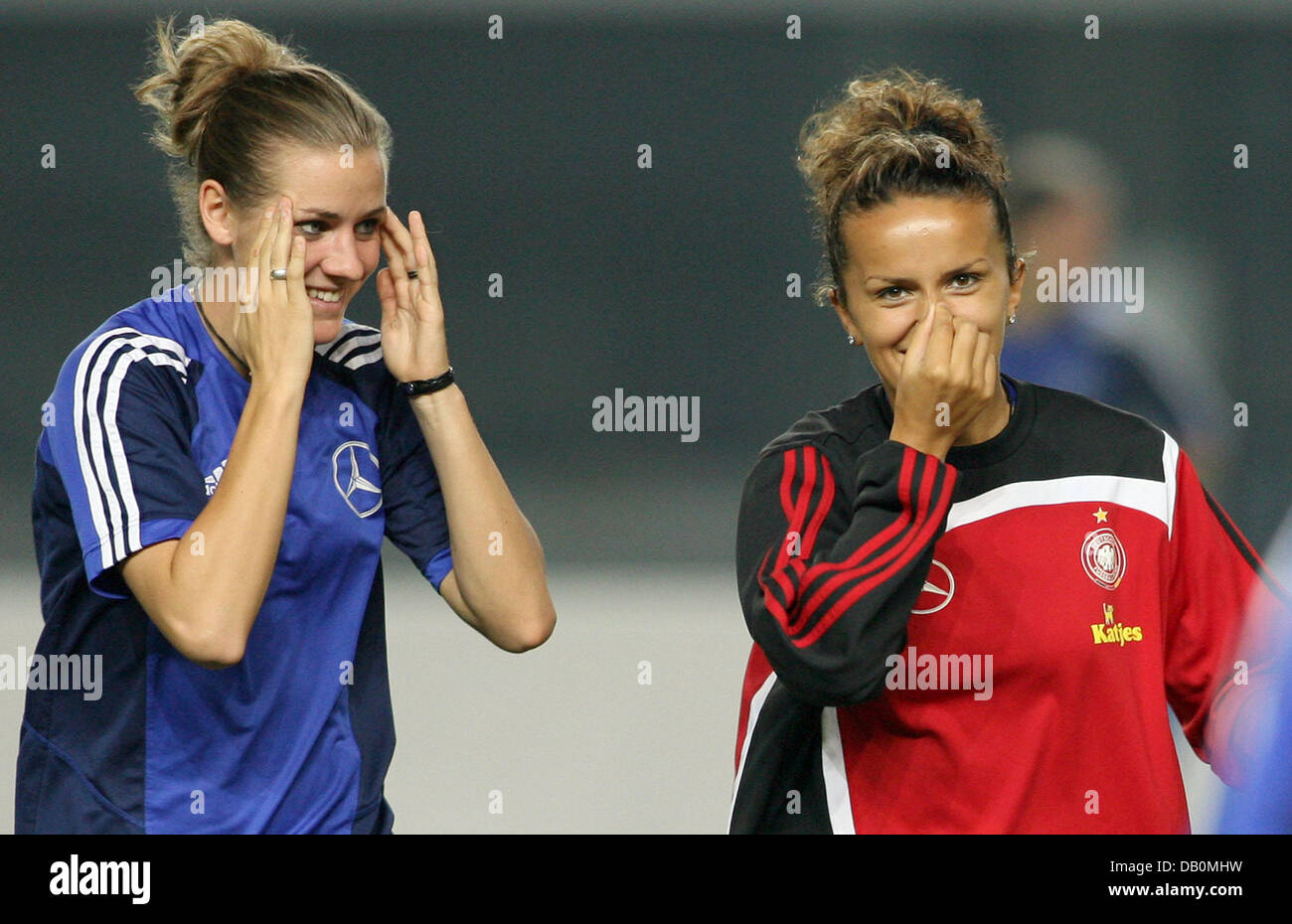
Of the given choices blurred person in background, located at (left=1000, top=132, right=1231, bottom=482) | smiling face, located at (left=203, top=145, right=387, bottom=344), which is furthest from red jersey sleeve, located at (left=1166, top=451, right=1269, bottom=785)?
blurred person in background, located at (left=1000, top=132, right=1231, bottom=482)

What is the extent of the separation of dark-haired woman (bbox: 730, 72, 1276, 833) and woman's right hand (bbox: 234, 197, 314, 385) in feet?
1.91

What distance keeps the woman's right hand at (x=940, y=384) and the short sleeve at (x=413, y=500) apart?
657 mm

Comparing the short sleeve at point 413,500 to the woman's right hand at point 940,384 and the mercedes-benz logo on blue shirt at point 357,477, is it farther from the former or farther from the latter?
the woman's right hand at point 940,384

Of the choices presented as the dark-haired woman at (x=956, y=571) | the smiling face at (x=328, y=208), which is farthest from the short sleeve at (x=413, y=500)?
the dark-haired woman at (x=956, y=571)

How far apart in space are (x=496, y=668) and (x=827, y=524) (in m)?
3.95

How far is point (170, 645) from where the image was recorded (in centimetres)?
197

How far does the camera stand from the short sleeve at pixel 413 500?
7.13ft

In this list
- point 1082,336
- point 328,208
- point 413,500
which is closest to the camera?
point 328,208

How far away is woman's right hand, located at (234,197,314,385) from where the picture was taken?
1.97 m

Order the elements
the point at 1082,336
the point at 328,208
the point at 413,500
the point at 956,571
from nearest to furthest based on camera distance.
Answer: the point at 956,571 < the point at 328,208 < the point at 413,500 < the point at 1082,336

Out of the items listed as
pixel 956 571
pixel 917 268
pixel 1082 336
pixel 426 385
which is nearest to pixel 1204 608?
pixel 956 571

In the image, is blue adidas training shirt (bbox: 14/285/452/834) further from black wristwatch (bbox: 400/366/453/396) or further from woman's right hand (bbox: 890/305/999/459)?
woman's right hand (bbox: 890/305/999/459)

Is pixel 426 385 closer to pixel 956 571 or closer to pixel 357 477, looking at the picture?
pixel 357 477

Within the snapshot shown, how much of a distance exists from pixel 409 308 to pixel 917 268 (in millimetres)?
701
